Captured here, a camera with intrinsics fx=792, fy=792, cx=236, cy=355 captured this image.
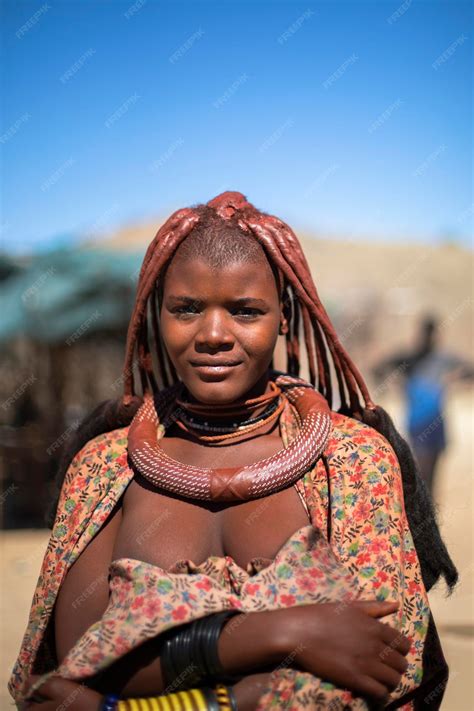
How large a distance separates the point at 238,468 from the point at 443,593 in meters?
4.18

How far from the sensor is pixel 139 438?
2293 mm

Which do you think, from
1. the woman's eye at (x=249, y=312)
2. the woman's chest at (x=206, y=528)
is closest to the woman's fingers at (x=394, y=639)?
the woman's chest at (x=206, y=528)

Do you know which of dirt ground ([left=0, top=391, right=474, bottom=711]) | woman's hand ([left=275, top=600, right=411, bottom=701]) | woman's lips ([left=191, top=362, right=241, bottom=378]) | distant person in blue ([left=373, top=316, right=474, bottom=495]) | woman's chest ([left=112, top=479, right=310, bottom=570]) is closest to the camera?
woman's hand ([left=275, top=600, right=411, bottom=701])

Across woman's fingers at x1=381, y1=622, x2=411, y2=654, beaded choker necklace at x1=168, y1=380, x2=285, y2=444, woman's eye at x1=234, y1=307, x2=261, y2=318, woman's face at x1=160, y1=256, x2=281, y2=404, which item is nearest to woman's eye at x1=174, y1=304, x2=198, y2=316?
woman's face at x1=160, y1=256, x2=281, y2=404

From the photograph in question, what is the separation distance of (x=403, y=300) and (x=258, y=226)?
104 ft

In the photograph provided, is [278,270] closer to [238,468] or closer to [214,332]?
[214,332]

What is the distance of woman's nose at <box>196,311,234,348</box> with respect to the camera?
214 centimetres

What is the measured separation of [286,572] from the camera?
197 cm

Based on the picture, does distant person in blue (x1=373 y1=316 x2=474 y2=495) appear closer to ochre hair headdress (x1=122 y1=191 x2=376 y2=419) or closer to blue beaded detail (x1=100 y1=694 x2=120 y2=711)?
ochre hair headdress (x1=122 y1=191 x2=376 y2=419)

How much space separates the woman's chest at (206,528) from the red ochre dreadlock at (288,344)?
1.46 ft

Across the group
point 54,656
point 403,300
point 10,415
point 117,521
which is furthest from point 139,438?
point 403,300

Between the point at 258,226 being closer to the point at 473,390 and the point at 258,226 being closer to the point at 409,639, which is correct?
the point at 409,639

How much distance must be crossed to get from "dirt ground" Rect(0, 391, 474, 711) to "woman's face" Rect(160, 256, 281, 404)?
1052 millimetres

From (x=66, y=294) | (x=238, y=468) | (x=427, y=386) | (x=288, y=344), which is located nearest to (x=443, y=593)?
(x=427, y=386)
